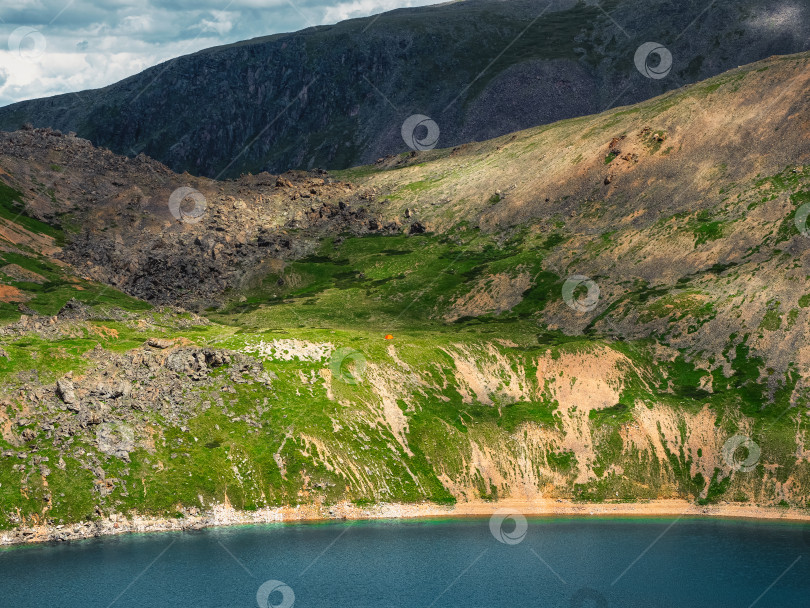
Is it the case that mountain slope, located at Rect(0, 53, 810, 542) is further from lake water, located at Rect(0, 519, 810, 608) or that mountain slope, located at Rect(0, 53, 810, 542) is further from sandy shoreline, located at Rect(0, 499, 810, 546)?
lake water, located at Rect(0, 519, 810, 608)

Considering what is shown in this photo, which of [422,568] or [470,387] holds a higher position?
[470,387]

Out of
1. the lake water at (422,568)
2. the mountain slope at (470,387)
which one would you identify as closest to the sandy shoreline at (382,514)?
the mountain slope at (470,387)

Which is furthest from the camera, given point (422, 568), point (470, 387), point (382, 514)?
point (470, 387)

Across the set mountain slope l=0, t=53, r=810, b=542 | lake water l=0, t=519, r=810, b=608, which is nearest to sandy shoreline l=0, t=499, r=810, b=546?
mountain slope l=0, t=53, r=810, b=542

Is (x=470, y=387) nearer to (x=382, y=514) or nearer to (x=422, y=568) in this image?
(x=382, y=514)

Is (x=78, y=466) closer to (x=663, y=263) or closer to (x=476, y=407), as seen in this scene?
(x=476, y=407)

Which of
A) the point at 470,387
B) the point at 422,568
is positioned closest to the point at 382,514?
the point at 422,568

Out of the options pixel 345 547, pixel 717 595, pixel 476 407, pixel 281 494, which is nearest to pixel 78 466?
pixel 281 494
